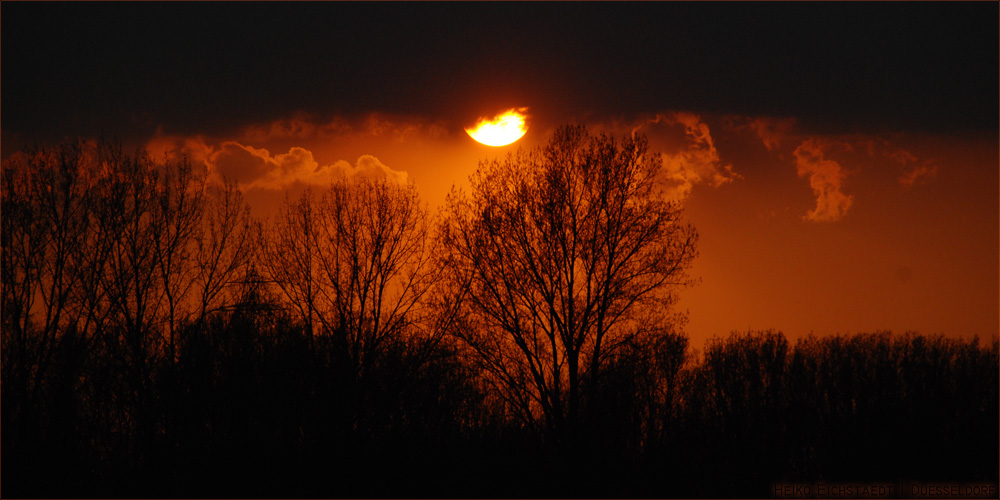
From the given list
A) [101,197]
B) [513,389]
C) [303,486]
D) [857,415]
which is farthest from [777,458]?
[101,197]

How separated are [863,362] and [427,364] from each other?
28980 millimetres

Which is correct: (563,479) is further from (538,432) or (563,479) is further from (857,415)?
(857,415)

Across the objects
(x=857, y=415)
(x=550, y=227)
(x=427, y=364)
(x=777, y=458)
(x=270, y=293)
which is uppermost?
(x=550, y=227)

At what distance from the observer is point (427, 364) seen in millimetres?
30922

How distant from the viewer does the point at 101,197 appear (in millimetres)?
23062

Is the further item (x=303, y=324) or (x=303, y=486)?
(x=303, y=324)

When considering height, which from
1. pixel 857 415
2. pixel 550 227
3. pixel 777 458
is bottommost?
pixel 777 458

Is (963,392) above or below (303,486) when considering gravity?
above

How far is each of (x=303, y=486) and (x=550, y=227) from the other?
506 inches

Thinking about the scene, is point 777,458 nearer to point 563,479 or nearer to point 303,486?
point 563,479

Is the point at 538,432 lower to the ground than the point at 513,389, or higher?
Result: lower

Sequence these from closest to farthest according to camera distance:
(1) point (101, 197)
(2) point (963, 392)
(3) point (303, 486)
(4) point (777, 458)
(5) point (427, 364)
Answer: (1) point (101, 197), (3) point (303, 486), (5) point (427, 364), (2) point (963, 392), (4) point (777, 458)

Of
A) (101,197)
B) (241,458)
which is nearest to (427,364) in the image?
(241,458)

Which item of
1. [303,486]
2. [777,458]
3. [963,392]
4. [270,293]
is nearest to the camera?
[303,486]
